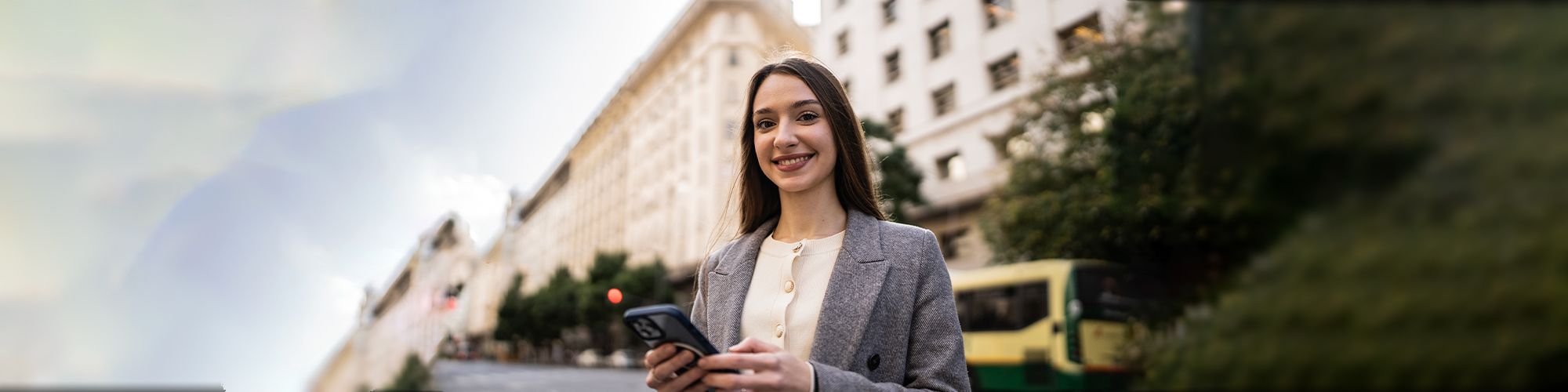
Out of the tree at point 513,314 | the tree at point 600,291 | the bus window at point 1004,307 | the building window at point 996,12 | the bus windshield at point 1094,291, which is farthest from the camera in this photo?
the tree at point 513,314

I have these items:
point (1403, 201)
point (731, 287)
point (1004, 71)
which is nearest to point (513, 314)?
point (1004, 71)

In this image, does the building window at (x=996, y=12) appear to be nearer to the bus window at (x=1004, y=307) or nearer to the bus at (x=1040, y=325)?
the bus at (x=1040, y=325)

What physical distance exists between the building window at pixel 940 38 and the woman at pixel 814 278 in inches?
749

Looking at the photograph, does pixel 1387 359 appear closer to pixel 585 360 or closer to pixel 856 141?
pixel 856 141

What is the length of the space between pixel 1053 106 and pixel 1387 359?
409 inches

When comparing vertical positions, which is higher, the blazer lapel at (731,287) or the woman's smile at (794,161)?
the woman's smile at (794,161)

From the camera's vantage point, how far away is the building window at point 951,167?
19.8 metres

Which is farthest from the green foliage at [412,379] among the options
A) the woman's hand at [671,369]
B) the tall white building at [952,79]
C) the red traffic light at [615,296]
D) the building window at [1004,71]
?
the building window at [1004,71]

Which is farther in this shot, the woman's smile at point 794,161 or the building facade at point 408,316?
the building facade at point 408,316

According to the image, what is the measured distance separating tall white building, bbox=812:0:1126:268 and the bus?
15.5 ft

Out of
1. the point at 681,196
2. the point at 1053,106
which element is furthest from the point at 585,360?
the point at 1053,106

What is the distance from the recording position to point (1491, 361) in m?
0.44

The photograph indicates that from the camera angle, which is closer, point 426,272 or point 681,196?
point 426,272

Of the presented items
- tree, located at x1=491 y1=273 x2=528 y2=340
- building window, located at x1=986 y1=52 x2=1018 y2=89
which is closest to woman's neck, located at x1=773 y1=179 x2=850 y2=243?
building window, located at x1=986 y1=52 x2=1018 y2=89
